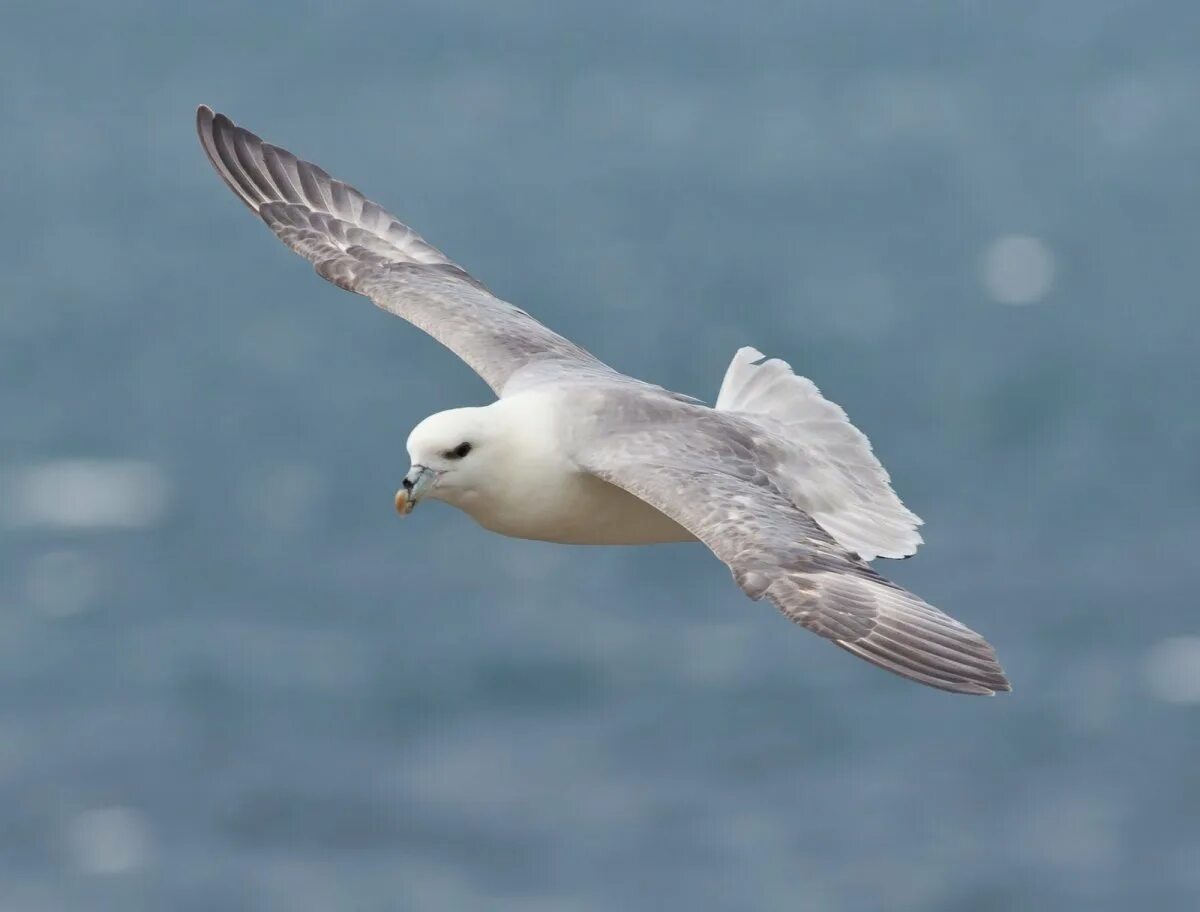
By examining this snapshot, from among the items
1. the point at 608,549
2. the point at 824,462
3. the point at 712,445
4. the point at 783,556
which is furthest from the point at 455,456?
Result: the point at 608,549

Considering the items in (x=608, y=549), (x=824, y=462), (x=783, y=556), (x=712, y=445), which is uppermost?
(x=608, y=549)

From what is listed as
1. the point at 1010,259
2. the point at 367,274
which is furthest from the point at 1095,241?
the point at 367,274

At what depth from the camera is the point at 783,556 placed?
1077 cm

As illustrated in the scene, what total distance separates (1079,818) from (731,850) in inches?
393

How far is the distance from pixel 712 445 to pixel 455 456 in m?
1.25

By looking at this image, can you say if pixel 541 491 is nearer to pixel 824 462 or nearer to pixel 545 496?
pixel 545 496

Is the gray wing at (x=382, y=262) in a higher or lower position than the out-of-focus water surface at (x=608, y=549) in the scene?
lower

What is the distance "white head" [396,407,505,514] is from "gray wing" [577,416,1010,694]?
0.43 meters

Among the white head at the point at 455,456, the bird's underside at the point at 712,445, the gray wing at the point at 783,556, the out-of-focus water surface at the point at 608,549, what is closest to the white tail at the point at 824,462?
the bird's underside at the point at 712,445

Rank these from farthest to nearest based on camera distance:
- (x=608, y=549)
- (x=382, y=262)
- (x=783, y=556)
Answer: (x=608, y=549) < (x=382, y=262) < (x=783, y=556)

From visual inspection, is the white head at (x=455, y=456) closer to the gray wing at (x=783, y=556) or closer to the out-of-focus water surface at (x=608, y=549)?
the gray wing at (x=783, y=556)

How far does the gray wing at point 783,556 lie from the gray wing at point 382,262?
1.22 meters

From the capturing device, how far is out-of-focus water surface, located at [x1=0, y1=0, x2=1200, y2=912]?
68562 millimetres

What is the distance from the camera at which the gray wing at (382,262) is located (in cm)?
1327
